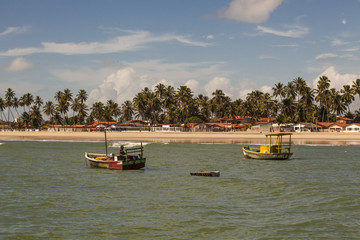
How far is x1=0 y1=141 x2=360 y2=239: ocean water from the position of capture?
54.7 feet

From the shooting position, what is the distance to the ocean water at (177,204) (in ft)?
54.7

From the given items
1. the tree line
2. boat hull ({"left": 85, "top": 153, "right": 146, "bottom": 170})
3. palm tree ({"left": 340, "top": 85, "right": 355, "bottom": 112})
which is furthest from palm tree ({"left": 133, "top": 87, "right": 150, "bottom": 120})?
boat hull ({"left": 85, "top": 153, "right": 146, "bottom": 170})

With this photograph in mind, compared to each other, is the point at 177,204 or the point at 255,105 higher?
the point at 255,105

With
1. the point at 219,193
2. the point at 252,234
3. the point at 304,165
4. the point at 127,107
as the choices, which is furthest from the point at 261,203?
the point at 127,107

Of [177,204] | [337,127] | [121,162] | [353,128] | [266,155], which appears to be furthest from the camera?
[337,127]

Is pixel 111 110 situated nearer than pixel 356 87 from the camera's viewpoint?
No

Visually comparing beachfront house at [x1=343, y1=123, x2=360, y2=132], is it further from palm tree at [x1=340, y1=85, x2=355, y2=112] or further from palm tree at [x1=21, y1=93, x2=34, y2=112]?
palm tree at [x1=21, y1=93, x2=34, y2=112]

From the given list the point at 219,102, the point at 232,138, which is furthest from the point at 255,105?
the point at 232,138

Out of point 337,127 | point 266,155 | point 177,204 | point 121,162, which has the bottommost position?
point 177,204

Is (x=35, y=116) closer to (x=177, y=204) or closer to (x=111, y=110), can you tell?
(x=111, y=110)

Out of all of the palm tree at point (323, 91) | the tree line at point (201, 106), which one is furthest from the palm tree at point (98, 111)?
the palm tree at point (323, 91)

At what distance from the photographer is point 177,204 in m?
21.6

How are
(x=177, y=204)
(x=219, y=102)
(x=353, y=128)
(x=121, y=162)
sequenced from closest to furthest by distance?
1. (x=177, y=204)
2. (x=121, y=162)
3. (x=353, y=128)
4. (x=219, y=102)

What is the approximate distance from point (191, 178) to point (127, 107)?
160 m
